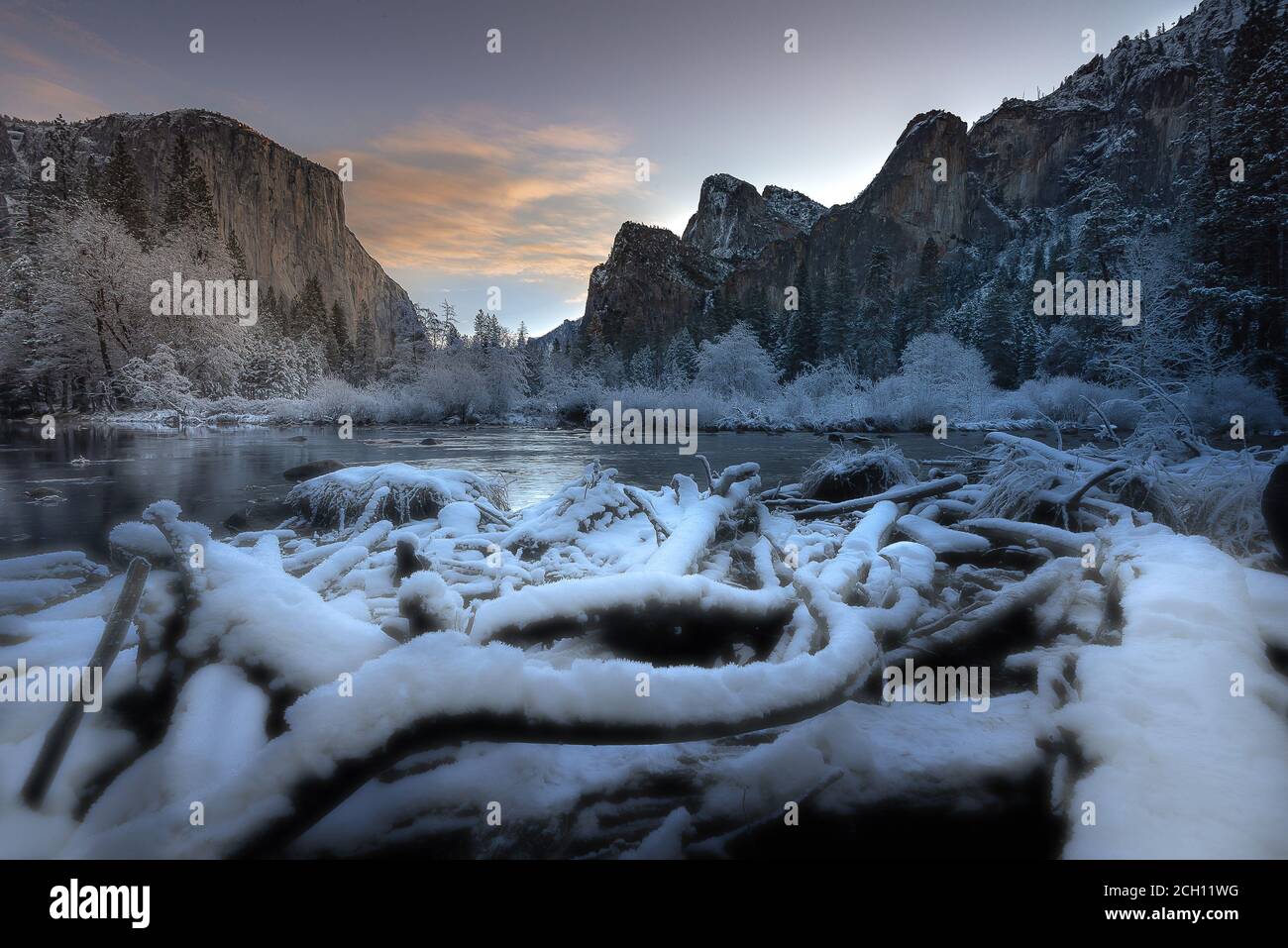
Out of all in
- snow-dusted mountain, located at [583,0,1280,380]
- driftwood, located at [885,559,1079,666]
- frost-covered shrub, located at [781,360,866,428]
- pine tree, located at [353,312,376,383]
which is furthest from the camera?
snow-dusted mountain, located at [583,0,1280,380]

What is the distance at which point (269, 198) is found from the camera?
102125 millimetres

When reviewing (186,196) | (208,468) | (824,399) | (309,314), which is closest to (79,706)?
(208,468)

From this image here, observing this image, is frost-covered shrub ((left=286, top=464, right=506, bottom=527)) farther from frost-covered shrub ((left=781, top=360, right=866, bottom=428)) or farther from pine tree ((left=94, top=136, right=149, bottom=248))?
pine tree ((left=94, top=136, right=149, bottom=248))

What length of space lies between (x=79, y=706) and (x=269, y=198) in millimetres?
130481

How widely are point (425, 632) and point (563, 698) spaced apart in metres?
0.46

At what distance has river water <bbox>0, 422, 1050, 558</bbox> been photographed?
6.18m

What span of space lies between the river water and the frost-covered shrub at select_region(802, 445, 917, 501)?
2.01 ft
